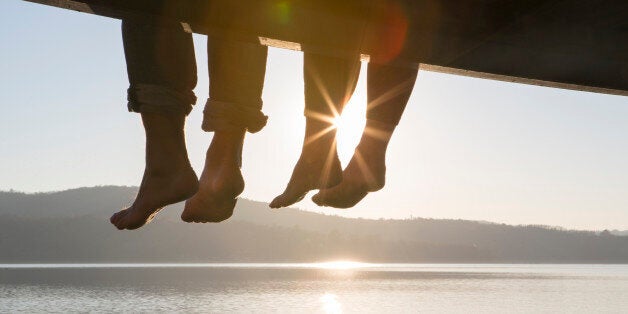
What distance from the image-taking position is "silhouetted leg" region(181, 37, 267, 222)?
88.0 inches

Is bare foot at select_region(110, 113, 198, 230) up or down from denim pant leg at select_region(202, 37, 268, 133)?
down

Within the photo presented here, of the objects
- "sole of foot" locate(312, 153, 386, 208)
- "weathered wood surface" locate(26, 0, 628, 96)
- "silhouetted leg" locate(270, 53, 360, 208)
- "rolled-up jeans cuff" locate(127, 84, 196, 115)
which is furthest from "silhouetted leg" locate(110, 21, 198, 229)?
"sole of foot" locate(312, 153, 386, 208)

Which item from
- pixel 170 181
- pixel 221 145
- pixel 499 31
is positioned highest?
pixel 499 31

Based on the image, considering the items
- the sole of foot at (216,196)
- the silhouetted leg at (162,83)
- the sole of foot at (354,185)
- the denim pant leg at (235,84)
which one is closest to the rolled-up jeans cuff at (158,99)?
the silhouetted leg at (162,83)

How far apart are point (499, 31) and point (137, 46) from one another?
115cm

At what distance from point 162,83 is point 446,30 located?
0.92m

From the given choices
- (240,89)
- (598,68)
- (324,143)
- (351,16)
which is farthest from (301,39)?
(598,68)

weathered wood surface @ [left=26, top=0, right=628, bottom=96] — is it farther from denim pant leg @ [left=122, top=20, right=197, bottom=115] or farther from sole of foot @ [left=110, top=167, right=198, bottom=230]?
sole of foot @ [left=110, top=167, right=198, bottom=230]

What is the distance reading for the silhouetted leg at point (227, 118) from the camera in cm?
224

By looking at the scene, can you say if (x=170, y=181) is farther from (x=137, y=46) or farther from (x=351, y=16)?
(x=351, y=16)

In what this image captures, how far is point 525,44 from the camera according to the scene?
2.29 m

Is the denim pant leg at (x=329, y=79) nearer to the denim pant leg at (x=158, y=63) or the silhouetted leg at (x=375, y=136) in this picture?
the silhouetted leg at (x=375, y=136)

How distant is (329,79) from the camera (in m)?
2.50

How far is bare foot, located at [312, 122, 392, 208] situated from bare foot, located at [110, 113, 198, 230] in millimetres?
692
